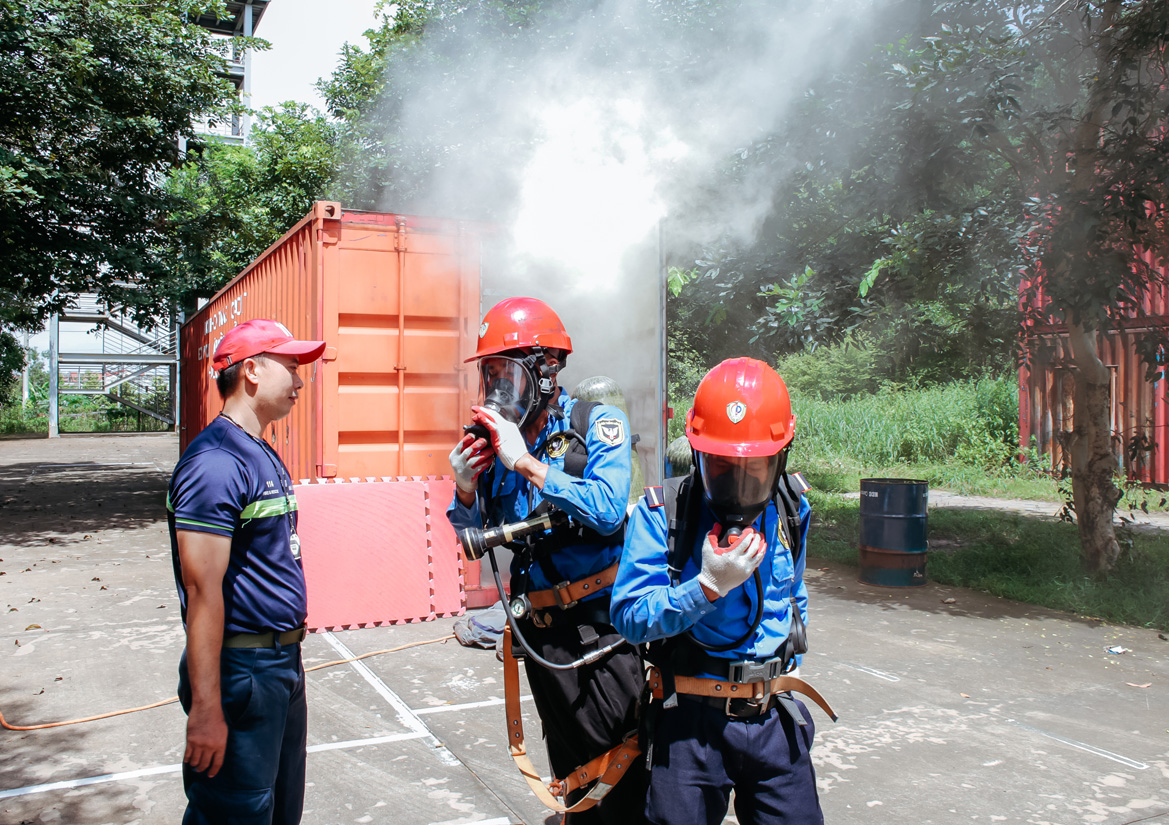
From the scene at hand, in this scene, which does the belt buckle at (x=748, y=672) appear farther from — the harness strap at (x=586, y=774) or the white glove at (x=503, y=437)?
the white glove at (x=503, y=437)

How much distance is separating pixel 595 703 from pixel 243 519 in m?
1.12

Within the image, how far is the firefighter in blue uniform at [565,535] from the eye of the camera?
7.95 ft

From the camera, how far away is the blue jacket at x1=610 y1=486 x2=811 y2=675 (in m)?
1.95

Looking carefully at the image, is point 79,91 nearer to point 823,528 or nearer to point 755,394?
point 823,528

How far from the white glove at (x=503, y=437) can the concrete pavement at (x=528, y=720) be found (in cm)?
173

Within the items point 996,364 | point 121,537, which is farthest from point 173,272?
point 996,364

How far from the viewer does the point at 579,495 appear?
2.36m

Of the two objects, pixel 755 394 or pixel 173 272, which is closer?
pixel 755 394

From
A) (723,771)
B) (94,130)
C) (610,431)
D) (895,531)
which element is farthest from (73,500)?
(723,771)

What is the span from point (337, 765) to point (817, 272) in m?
7.33

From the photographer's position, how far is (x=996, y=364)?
10992mm

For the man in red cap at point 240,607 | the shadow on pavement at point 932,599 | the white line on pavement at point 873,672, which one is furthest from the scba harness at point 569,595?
the shadow on pavement at point 932,599

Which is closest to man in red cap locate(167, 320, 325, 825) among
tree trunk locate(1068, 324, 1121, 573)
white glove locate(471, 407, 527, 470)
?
white glove locate(471, 407, 527, 470)

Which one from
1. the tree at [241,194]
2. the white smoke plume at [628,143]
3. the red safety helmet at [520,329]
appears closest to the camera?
the red safety helmet at [520,329]
